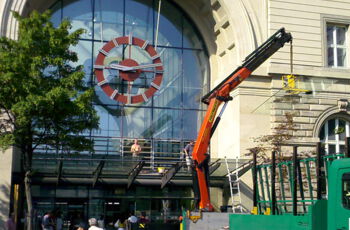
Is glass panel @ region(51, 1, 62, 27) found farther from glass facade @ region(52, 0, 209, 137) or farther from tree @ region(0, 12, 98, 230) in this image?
tree @ region(0, 12, 98, 230)

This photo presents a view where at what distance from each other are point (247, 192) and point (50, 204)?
30.4 feet

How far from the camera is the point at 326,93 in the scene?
27984 millimetres

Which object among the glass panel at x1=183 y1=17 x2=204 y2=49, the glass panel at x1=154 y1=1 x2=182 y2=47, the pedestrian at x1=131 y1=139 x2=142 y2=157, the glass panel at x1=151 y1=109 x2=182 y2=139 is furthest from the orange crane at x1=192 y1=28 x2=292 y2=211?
the glass panel at x1=183 y1=17 x2=204 y2=49

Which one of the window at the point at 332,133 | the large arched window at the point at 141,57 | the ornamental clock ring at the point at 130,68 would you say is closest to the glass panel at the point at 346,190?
the window at the point at 332,133

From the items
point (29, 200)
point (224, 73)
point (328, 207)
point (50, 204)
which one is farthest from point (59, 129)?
point (224, 73)

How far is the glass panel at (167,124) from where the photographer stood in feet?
97.6

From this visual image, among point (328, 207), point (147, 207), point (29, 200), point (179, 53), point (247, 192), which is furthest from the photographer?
point (179, 53)

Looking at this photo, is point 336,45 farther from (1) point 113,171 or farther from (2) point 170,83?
(1) point 113,171

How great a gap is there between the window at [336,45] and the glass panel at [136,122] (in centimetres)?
983

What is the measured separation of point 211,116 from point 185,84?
12059 millimetres

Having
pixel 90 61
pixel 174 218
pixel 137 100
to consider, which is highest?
pixel 90 61

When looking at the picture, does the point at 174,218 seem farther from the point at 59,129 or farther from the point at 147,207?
the point at 59,129

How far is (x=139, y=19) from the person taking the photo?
30453 mm

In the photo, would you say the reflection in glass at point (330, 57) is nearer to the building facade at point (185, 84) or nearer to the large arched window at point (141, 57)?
the building facade at point (185, 84)
